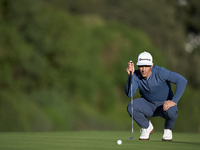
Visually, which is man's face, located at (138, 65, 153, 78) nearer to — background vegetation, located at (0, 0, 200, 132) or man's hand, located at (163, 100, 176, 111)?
man's hand, located at (163, 100, 176, 111)

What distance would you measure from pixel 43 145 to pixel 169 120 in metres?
2.66

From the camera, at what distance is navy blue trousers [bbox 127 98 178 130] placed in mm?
9219

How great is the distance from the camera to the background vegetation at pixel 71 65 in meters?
25.2

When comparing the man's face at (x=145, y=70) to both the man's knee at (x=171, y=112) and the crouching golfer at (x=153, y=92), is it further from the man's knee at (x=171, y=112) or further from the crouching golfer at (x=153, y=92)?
the man's knee at (x=171, y=112)

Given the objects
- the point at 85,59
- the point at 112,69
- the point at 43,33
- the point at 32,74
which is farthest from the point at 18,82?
the point at 112,69

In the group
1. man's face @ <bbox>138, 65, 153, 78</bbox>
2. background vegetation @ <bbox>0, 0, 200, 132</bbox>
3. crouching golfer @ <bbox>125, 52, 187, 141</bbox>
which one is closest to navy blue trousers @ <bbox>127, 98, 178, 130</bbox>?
crouching golfer @ <bbox>125, 52, 187, 141</bbox>

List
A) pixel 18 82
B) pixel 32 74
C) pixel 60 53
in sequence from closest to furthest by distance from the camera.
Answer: pixel 18 82 < pixel 32 74 < pixel 60 53

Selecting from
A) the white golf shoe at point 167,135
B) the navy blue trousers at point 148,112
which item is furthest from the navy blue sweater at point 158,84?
the white golf shoe at point 167,135

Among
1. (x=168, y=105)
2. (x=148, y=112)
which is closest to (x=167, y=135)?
(x=148, y=112)

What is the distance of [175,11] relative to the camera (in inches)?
2335

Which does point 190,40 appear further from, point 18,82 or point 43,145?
point 43,145

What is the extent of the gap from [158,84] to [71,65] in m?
24.8

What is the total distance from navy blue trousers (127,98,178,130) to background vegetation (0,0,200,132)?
14.5 metres

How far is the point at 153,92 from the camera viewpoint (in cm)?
933
